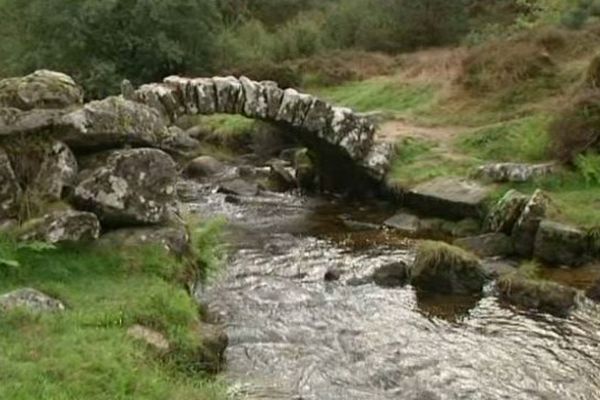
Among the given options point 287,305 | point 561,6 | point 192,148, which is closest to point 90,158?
point 287,305

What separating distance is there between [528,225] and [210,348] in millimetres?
9533

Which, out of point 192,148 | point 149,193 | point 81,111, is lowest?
point 192,148

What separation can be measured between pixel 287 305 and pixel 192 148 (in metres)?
21.0

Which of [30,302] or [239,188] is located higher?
[30,302]

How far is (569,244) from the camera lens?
18156 mm

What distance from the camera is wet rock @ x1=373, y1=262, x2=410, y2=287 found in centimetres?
1714

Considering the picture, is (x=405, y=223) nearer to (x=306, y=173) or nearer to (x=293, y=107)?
(x=293, y=107)

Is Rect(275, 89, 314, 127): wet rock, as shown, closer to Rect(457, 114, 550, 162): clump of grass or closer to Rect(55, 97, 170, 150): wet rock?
Rect(457, 114, 550, 162): clump of grass

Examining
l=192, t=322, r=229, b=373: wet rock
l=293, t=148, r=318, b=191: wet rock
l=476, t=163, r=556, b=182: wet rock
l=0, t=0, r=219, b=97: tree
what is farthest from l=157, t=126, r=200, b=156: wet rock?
l=192, t=322, r=229, b=373: wet rock

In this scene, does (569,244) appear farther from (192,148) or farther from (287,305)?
(192,148)

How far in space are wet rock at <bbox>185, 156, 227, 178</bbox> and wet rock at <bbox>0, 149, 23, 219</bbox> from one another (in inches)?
713

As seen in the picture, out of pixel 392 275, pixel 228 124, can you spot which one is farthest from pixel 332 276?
pixel 228 124

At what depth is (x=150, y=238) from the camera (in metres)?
13.8

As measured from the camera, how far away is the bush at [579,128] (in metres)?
21.7
